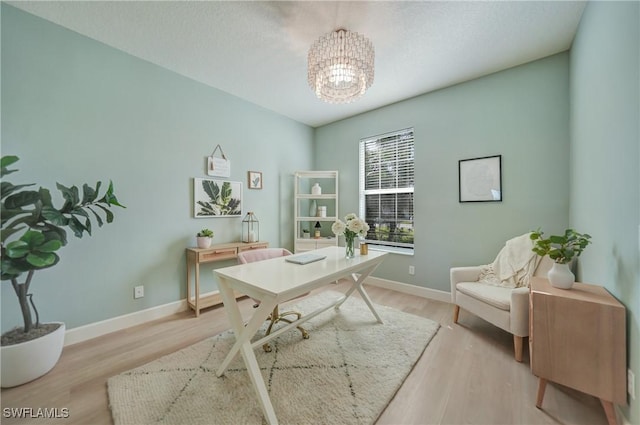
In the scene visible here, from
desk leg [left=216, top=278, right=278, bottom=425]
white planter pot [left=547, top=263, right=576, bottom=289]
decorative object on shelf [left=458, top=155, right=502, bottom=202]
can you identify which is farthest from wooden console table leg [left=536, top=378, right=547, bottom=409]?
decorative object on shelf [left=458, top=155, right=502, bottom=202]

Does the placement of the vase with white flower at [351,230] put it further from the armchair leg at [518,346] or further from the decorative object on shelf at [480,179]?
the decorative object on shelf at [480,179]

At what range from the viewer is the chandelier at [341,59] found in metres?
1.86

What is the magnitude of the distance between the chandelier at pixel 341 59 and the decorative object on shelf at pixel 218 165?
1696 mm

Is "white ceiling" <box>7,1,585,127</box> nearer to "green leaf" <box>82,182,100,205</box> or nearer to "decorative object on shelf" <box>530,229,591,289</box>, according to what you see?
"green leaf" <box>82,182,100,205</box>

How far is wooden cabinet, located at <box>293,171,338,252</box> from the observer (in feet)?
12.8

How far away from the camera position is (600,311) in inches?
48.3

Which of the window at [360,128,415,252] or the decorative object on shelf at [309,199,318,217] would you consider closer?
the window at [360,128,415,252]

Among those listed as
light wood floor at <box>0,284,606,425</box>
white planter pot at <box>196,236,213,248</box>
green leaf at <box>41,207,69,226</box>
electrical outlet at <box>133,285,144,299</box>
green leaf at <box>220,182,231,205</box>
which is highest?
green leaf at <box>220,182,231,205</box>

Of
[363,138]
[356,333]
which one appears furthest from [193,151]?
[356,333]

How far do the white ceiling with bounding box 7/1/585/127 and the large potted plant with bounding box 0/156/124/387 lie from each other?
4.71 feet

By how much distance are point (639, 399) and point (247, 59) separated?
11.7 ft

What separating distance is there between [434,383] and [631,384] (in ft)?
3.07

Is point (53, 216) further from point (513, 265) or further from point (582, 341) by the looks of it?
point (513, 265)

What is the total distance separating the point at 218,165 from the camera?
306 centimetres
